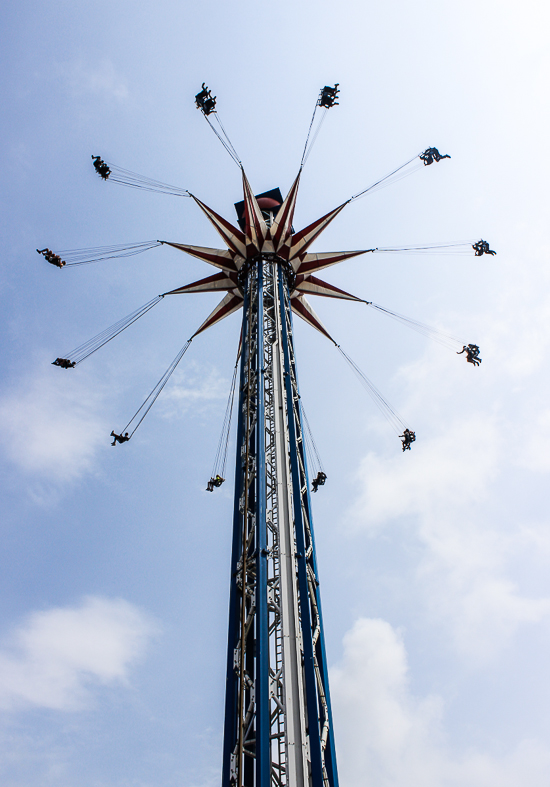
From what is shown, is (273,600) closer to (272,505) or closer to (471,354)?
Answer: (272,505)

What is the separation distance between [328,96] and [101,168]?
27.8ft

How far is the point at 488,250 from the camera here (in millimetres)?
23250

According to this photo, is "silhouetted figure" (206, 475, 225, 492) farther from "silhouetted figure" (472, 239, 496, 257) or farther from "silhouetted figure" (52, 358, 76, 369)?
"silhouetted figure" (472, 239, 496, 257)

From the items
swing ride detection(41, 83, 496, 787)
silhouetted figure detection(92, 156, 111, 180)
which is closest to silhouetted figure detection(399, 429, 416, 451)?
swing ride detection(41, 83, 496, 787)

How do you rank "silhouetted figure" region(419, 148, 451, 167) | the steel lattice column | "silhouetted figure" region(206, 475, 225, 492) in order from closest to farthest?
1. the steel lattice column
2. "silhouetted figure" region(206, 475, 225, 492)
3. "silhouetted figure" region(419, 148, 451, 167)

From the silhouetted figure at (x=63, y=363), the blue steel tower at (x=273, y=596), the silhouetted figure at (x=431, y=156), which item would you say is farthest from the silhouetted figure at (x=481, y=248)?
the silhouetted figure at (x=63, y=363)

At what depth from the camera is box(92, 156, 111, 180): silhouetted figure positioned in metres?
19.9

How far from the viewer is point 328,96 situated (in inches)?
779

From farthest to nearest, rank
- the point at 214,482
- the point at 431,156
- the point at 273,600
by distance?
the point at 431,156 → the point at 214,482 → the point at 273,600

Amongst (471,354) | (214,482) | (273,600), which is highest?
(471,354)

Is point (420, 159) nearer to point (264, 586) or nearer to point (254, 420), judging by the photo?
point (254, 420)

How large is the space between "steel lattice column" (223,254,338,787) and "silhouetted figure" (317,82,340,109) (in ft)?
28.8

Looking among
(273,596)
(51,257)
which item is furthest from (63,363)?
(273,596)

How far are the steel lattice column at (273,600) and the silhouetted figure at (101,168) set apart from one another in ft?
28.2
